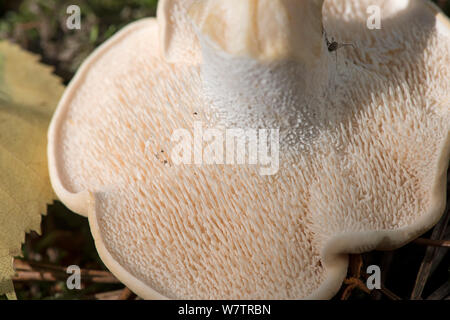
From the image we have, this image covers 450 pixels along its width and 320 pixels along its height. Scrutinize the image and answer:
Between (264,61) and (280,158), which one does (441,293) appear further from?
(264,61)

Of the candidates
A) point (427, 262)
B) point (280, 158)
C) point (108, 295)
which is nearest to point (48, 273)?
point (108, 295)

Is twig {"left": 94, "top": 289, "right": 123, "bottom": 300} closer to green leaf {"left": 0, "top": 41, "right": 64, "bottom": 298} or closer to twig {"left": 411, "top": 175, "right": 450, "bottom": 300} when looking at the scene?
green leaf {"left": 0, "top": 41, "right": 64, "bottom": 298}

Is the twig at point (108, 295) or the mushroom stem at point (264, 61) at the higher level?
the mushroom stem at point (264, 61)

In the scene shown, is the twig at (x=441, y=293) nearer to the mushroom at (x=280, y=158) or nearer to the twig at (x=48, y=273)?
the mushroom at (x=280, y=158)

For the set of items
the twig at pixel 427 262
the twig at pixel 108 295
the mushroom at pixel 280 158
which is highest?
the mushroom at pixel 280 158

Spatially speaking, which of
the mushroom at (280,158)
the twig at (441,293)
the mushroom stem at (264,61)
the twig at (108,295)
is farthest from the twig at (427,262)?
the twig at (108,295)

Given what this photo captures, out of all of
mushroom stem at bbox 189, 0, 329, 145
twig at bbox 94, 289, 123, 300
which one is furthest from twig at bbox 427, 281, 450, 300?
twig at bbox 94, 289, 123, 300

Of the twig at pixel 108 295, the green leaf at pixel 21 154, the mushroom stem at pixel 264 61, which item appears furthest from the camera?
the twig at pixel 108 295
